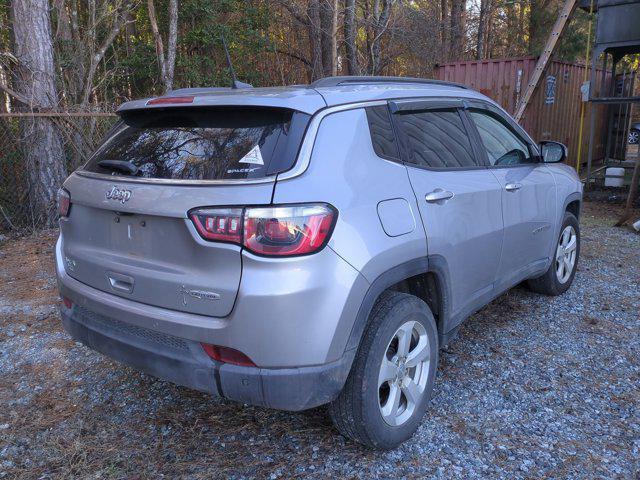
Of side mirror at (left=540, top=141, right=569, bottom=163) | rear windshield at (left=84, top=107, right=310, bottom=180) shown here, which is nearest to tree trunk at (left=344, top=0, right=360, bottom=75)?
side mirror at (left=540, top=141, right=569, bottom=163)

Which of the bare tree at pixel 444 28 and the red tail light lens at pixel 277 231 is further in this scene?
the bare tree at pixel 444 28

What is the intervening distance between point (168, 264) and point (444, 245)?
147cm

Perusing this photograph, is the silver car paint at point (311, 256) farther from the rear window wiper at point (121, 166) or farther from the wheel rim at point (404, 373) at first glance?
the wheel rim at point (404, 373)

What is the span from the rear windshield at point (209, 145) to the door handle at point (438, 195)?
0.86 metres

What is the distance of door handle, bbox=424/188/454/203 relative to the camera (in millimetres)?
2928

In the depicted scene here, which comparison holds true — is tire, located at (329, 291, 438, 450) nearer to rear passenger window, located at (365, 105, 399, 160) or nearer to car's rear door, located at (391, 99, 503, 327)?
car's rear door, located at (391, 99, 503, 327)

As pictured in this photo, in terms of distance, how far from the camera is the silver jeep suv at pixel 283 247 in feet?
7.41

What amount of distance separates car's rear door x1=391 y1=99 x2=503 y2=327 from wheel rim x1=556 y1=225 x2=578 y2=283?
1572mm

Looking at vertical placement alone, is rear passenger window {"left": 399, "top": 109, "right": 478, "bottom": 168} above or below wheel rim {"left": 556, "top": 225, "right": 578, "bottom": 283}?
above

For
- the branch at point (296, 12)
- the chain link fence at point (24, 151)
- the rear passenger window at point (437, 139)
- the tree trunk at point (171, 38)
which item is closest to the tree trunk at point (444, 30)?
the branch at point (296, 12)

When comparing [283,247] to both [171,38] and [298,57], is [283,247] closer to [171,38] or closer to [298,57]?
[171,38]

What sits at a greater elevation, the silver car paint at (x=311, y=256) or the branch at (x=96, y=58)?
the branch at (x=96, y=58)

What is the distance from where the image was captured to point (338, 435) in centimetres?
296

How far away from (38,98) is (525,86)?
928 centimetres
